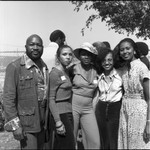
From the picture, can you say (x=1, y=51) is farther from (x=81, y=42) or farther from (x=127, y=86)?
(x=127, y=86)

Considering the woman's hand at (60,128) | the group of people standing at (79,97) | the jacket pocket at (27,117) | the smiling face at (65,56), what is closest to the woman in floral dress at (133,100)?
the group of people standing at (79,97)

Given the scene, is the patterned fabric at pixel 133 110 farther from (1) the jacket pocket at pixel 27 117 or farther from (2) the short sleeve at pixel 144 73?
(1) the jacket pocket at pixel 27 117

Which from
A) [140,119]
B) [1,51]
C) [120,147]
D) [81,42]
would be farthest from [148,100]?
[1,51]

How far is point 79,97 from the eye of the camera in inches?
114

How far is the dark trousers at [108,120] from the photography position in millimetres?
2861

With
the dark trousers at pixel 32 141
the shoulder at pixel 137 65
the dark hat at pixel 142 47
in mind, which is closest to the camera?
the dark trousers at pixel 32 141

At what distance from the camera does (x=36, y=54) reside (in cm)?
271

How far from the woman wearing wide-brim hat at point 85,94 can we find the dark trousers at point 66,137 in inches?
5.1

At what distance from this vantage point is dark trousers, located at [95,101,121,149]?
286cm

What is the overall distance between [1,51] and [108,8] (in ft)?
3.91

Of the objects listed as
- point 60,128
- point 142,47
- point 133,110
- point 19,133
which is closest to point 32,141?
point 19,133

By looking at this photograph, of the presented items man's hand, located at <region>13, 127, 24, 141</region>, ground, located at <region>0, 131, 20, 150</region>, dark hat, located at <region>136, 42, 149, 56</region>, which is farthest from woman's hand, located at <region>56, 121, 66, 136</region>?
ground, located at <region>0, 131, 20, 150</region>

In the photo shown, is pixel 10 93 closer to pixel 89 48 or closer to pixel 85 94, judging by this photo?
pixel 85 94

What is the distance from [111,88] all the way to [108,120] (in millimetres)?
346
